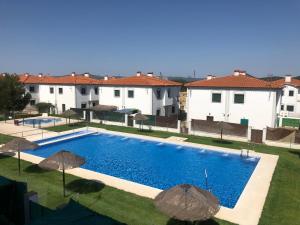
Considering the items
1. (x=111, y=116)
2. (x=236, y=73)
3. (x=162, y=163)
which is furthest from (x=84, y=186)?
(x=236, y=73)

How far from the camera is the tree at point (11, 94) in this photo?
35.6m

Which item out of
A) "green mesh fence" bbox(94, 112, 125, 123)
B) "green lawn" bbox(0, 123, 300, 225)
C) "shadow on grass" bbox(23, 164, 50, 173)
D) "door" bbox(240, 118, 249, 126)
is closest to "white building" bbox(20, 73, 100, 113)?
"green mesh fence" bbox(94, 112, 125, 123)

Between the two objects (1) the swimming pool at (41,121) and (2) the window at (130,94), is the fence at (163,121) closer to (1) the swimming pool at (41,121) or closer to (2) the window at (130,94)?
(2) the window at (130,94)

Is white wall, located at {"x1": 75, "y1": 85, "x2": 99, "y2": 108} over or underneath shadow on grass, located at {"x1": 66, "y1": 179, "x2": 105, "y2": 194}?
over

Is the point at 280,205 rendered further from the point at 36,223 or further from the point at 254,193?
the point at 36,223

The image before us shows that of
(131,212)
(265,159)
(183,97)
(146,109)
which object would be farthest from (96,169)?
(183,97)

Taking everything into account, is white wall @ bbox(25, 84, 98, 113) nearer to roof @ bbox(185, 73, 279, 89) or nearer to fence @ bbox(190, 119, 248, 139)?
roof @ bbox(185, 73, 279, 89)

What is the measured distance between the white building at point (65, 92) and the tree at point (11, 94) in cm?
941

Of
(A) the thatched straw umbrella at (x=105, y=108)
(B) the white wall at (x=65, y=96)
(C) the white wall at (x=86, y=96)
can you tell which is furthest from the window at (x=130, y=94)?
(B) the white wall at (x=65, y=96)

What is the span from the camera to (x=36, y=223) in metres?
7.04

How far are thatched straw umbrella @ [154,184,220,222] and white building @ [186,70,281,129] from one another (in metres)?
24.1

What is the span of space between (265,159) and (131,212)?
15070mm

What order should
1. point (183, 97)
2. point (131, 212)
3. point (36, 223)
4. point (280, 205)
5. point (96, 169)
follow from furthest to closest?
point (183, 97) < point (96, 169) < point (280, 205) < point (131, 212) < point (36, 223)

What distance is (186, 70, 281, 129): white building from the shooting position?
3073 centimetres
